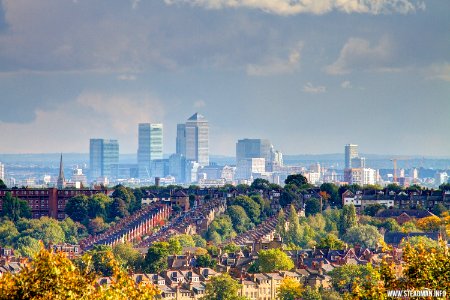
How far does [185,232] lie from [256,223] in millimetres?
15018

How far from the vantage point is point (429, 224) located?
112 metres

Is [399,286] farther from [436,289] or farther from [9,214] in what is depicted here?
[9,214]

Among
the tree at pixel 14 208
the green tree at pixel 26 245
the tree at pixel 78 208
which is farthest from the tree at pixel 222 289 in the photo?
the tree at pixel 78 208

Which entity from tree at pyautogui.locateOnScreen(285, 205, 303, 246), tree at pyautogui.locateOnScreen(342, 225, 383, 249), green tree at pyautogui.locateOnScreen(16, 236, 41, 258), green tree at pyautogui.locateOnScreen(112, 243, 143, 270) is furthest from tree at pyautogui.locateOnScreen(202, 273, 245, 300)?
tree at pyautogui.locateOnScreen(285, 205, 303, 246)

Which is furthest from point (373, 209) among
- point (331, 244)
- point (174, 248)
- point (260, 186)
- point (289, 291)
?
point (289, 291)

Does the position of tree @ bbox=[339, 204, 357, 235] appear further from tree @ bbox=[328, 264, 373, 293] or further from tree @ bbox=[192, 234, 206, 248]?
tree @ bbox=[328, 264, 373, 293]

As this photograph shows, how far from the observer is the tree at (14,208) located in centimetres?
12747

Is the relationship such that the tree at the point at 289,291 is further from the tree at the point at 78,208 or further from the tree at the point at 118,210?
the tree at the point at 118,210

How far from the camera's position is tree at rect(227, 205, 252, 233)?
12350cm

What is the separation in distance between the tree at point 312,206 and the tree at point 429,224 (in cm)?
1630

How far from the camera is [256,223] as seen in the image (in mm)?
127375

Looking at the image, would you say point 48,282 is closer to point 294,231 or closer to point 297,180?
point 294,231

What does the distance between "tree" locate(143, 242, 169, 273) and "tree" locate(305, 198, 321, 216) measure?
4323 centimetres

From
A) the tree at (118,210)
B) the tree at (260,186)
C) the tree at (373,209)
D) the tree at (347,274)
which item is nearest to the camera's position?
the tree at (347,274)
